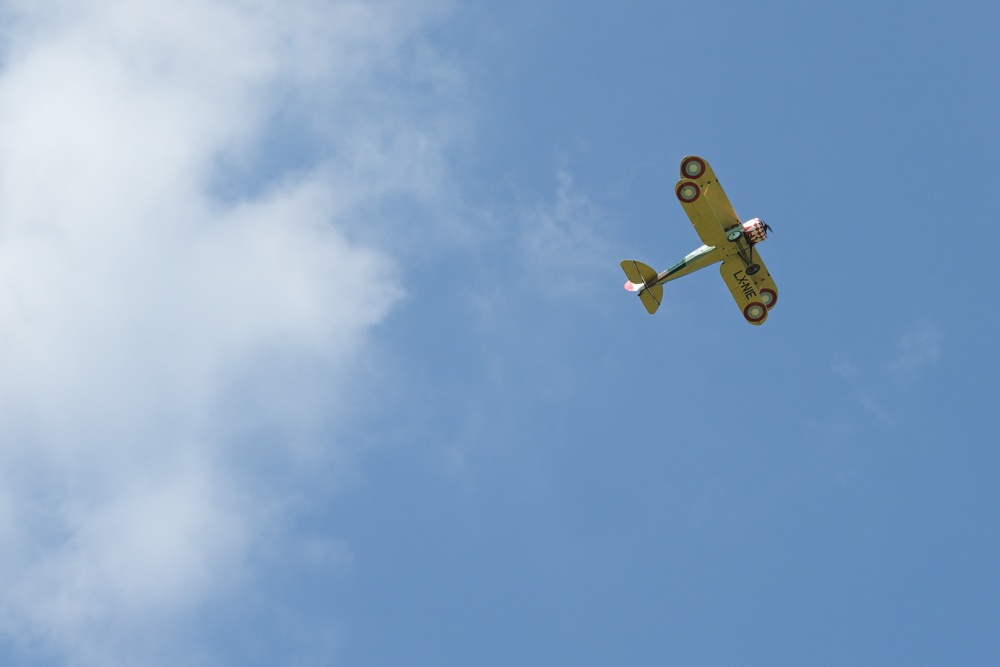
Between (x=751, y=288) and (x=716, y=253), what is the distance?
3946 millimetres

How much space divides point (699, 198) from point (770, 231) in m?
4.26

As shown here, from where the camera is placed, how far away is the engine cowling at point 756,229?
184 feet

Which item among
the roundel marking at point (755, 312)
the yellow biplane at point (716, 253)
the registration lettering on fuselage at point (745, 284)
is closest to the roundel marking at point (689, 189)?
the yellow biplane at point (716, 253)

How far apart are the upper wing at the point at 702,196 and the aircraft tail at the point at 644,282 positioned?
5.32m

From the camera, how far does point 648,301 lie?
6103 cm

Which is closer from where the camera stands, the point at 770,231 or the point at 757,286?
the point at 770,231

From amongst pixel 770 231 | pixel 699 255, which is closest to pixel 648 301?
pixel 699 255

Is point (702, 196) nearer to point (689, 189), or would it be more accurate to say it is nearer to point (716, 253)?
point (689, 189)

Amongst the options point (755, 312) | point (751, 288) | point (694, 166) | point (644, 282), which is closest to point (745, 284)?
point (751, 288)

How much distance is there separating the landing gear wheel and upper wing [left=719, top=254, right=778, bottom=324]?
5.92 meters

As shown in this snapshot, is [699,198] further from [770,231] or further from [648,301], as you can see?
[648,301]

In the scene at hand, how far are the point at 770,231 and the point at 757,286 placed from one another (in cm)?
508

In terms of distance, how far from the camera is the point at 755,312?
2406 inches

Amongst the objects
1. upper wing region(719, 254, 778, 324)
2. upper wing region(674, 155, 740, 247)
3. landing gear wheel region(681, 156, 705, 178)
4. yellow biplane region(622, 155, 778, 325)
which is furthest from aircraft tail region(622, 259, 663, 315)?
landing gear wheel region(681, 156, 705, 178)
